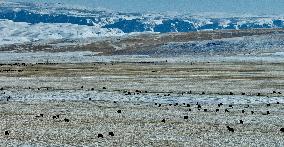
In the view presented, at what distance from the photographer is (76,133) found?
106 feet

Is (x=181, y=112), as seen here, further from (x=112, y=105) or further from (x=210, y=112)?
Result: (x=112, y=105)

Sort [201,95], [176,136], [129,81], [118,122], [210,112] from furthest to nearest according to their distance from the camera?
[129,81] < [201,95] < [210,112] < [118,122] < [176,136]

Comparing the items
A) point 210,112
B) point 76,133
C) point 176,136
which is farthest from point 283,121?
point 76,133

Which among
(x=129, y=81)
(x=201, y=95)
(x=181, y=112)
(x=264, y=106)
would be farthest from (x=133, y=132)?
(x=129, y=81)

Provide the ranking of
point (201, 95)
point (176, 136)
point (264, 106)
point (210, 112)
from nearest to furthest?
1. point (176, 136)
2. point (210, 112)
3. point (264, 106)
4. point (201, 95)

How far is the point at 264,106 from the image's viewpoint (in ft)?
149

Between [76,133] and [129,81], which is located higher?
[76,133]

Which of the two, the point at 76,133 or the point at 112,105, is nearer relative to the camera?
the point at 76,133

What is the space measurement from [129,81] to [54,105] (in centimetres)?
2611

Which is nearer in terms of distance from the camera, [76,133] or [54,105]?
[76,133]

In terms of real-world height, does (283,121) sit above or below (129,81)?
above

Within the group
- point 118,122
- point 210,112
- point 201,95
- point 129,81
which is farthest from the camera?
point 129,81

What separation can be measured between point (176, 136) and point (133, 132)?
2.70 metres

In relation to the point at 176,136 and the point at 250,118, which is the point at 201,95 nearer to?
the point at 250,118
